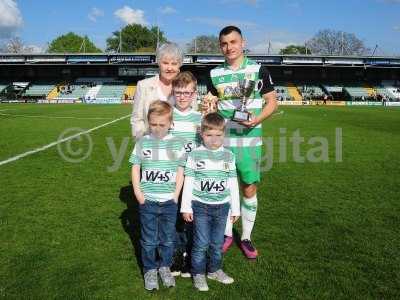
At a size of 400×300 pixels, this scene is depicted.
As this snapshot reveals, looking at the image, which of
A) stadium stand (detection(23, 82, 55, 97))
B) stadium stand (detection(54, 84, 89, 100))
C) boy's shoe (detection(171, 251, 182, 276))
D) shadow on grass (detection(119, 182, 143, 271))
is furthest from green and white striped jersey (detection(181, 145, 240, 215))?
stadium stand (detection(23, 82, 55, 97))

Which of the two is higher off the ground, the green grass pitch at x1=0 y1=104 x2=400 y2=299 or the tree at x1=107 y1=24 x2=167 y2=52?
the tree at x1=107 y1=24 x2=167 y2=52

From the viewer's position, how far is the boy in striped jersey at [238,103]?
4152 mm

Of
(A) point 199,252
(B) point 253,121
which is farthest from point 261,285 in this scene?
(B) point 253,121

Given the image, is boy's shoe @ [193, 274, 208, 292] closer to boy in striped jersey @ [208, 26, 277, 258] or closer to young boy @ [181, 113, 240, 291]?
young boy @ [181, 113, 240, 291]

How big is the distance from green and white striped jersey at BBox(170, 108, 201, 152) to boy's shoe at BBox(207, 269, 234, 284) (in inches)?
45.0

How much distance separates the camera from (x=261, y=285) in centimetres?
365

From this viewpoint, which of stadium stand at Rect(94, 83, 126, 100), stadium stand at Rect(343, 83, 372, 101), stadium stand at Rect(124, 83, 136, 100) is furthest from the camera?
stadium stand at Rect(343, 83, 372, 101)

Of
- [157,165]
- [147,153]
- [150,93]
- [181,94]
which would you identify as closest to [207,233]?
[157,165]

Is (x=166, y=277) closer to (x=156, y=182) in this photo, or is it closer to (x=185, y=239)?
(x=185, y=239)

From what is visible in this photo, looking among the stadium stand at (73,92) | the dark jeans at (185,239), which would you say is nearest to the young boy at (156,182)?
the dark jeans at (185,239)

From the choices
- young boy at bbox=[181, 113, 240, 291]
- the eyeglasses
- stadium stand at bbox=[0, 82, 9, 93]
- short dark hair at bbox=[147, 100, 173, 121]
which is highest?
stadium stand at bbox=[0, 82, 9, 93]

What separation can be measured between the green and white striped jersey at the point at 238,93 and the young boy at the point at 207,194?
0.53 meters

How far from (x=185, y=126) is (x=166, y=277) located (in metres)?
1.37

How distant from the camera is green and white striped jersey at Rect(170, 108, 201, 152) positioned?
389 centimetres
